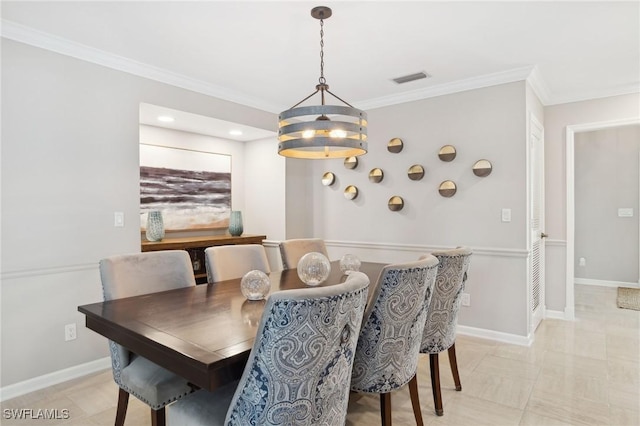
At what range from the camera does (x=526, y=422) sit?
2098 millimetres

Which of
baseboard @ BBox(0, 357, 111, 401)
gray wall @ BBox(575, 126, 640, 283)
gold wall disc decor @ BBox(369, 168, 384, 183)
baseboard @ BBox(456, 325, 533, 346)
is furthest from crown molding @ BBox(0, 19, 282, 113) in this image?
gray wall @ BBox(575, 126, 640, 283)

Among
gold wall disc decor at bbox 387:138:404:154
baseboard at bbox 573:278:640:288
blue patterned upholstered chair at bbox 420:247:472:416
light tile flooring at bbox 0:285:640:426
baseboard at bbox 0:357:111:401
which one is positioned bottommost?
light tile flooring at bbox 0:285:640:426

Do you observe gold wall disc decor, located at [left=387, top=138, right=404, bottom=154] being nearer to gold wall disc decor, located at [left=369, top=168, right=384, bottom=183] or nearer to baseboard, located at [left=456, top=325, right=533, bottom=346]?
gold wall disc decor, located at [left=369, top=168, right=384, bottom=183]

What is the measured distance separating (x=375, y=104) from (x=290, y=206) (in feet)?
5.06

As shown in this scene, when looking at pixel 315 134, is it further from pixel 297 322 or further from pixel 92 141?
pixel 92 141

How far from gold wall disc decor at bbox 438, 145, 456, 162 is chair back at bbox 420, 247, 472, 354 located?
1.64 metres

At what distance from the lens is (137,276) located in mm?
2055

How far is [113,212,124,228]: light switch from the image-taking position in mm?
2930

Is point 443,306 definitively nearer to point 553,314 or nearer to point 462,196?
point 462,196

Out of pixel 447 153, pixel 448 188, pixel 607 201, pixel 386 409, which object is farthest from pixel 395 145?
pixel 607 201

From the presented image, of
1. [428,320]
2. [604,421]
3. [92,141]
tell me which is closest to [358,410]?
[428,320]

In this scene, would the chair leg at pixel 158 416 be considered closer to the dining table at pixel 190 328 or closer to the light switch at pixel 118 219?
the dining table at pixel 190 328

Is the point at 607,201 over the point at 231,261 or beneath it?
over

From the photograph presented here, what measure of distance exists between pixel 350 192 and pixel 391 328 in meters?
2.76
